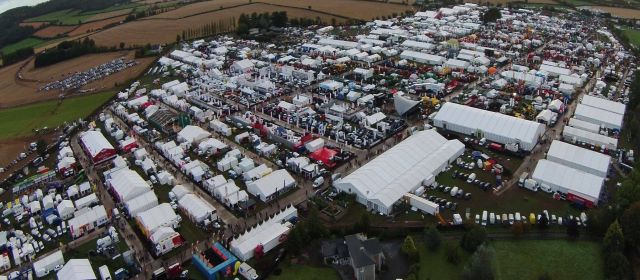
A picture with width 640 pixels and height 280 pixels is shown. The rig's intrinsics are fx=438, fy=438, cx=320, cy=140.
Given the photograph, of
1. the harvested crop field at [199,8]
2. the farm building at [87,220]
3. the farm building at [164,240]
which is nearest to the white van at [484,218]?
the farm building at [164,240]

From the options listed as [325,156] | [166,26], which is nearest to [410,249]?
[325,156]

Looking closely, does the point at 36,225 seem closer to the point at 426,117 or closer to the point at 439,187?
the point at 439,187

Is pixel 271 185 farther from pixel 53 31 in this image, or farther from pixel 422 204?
pixel 53 31

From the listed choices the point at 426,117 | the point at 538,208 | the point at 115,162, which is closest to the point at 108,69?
the point at 115,162

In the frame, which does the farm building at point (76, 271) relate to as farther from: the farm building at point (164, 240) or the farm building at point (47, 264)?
the farm building at point (164, 240)

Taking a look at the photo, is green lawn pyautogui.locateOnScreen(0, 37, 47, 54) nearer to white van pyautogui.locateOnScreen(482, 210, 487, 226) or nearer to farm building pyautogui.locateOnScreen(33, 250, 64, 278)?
farm building pyautogui.locateOnScreen(33, 250, 64, 278)
